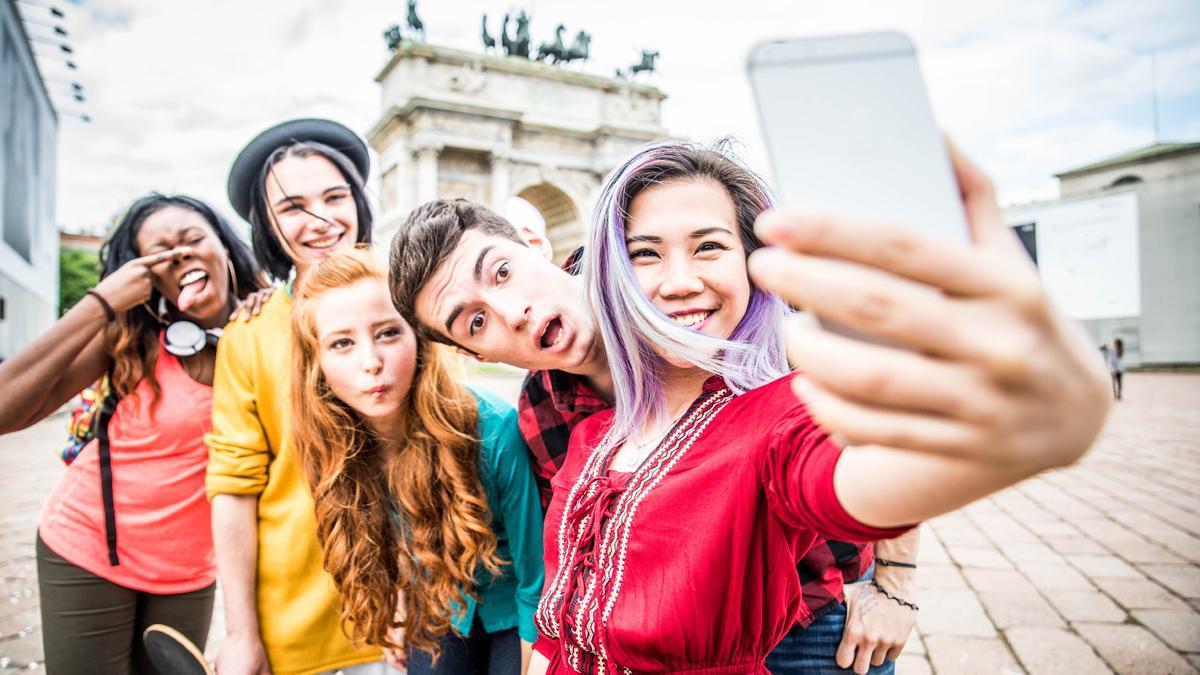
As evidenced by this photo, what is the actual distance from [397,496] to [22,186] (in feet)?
68.4

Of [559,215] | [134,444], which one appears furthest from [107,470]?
[559,215]

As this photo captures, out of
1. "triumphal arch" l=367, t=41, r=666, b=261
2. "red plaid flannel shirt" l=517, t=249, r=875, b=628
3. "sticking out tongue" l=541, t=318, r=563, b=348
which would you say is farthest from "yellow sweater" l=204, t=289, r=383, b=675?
"triumphal arch" l=367, t=41, r=666, b=261

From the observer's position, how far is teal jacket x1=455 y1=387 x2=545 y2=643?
1890 millimetres

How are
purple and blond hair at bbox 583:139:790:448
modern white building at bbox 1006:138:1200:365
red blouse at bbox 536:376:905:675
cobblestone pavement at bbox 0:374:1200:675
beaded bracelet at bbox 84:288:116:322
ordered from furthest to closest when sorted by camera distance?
1. modern white building at bbox 1006:138:1200:365
2. cobblestone pavement at bbox 0:374:1200:675
3. beaded bracelet at bbox 84:288:116:322
4. purple and blond hair at bbox 583:139:790:448
5. red blouse at bbox 536:376:905:675

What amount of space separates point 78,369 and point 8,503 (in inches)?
237

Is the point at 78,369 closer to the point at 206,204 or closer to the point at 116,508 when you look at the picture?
the point at 116,508

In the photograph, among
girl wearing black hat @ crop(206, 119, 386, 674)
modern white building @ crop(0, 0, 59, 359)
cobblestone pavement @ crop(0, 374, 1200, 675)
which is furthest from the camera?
modern white building @ crop(0, 0, 59, 359)

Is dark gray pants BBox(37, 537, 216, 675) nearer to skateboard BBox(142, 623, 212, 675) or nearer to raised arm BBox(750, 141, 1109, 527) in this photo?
skateboard BBox(142, 623, 212, 675)

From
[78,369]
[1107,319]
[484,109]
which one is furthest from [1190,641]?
[1107,319]

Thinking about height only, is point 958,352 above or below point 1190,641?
above

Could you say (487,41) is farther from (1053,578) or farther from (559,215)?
(1053,578)

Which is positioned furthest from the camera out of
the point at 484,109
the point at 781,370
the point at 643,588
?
the point at 484,109

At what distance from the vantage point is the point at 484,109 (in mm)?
23016

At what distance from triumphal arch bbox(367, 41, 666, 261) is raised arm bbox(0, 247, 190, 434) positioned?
20.2 meters
